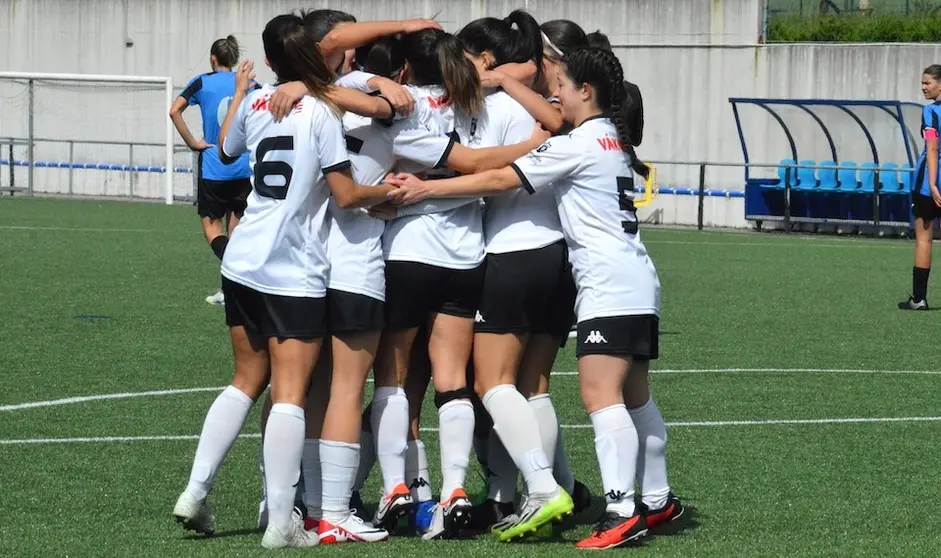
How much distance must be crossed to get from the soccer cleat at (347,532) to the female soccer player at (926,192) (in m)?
8.67

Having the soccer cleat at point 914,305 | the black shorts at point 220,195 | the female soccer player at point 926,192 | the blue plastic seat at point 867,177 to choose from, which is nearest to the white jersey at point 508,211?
the black shorts at point 220,195

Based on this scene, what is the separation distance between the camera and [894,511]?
220 inches

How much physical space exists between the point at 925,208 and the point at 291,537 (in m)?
9.35

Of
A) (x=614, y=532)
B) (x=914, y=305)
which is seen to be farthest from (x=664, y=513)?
(x=914, y=305)

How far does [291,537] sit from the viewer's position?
4895 mm

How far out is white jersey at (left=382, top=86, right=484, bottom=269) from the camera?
5.09 meters

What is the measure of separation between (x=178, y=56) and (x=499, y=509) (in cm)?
2777

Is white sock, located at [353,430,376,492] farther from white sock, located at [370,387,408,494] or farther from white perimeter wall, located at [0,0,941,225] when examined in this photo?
white perimeter wall, located at [0,0,941,225]

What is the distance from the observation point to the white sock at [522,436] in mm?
5062

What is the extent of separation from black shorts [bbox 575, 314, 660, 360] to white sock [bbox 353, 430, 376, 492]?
94cm

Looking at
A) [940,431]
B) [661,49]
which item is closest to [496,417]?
[940,431]

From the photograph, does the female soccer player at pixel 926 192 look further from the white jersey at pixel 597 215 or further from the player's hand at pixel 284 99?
the player's hand at pixel 284 99

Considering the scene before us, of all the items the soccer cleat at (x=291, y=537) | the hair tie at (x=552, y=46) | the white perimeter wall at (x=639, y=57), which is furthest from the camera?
the white perimeter wall at (x=639, y=57)

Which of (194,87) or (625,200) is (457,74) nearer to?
(625,200)
